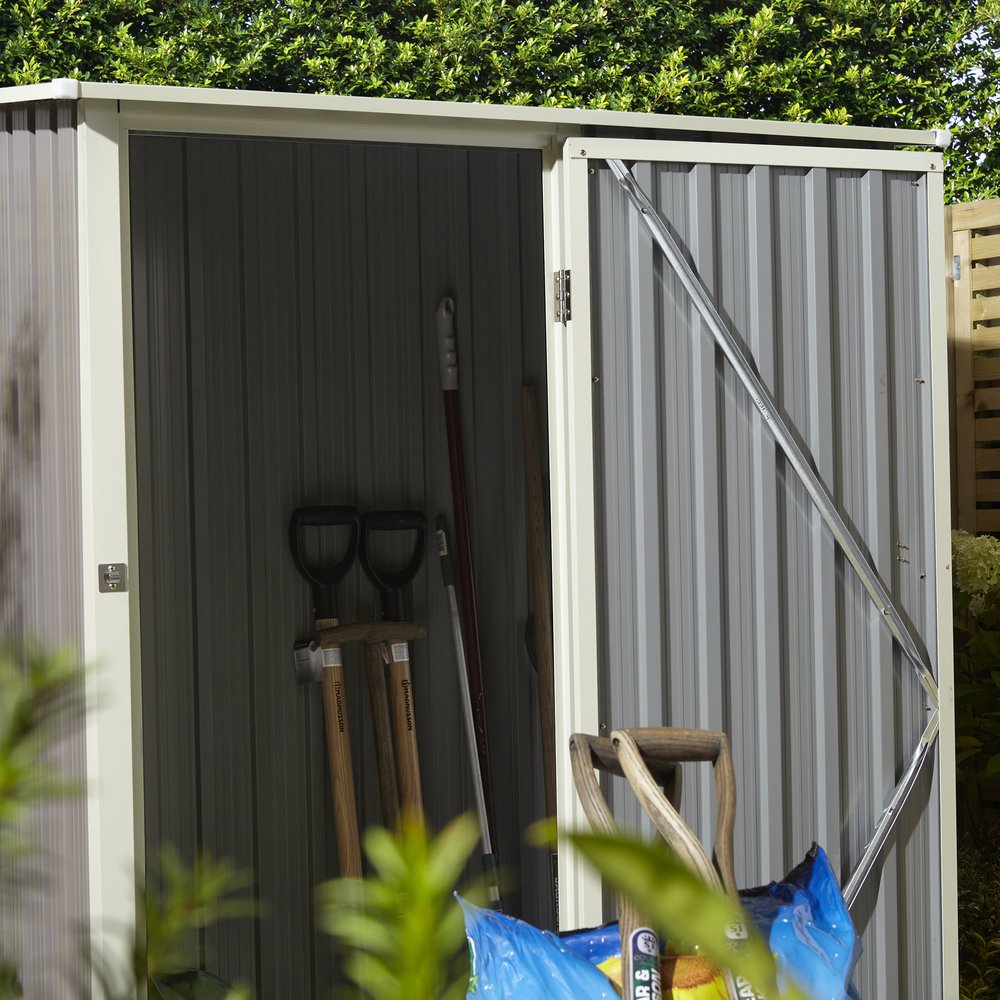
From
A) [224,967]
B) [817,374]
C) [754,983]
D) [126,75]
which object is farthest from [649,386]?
[126,75]

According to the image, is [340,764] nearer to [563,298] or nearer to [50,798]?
[563,298]

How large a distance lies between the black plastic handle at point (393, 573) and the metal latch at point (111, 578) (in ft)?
4.08

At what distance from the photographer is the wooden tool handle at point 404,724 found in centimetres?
351

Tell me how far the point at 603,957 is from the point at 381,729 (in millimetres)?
1940

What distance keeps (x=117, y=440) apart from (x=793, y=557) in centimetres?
145

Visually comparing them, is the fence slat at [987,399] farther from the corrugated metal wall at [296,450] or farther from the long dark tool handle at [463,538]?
the long dark tool handle at [463,538]

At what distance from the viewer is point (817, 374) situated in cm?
276

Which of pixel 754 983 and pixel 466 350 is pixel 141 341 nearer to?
pixel 466 350

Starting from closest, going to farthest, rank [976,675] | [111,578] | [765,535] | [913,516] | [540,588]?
[111,578]
[765,535]
[913,516]
[540,588]
[976,675]

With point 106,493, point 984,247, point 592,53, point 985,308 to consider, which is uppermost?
point 592,53

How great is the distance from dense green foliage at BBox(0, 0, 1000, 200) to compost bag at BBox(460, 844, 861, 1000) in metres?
4.28

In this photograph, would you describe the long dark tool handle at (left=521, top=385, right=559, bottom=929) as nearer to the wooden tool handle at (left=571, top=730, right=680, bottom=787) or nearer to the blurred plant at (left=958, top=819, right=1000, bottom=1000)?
the blurred plant at (left=958, top=819, right=1000, bottom=1000)

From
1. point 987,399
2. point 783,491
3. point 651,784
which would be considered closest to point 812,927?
point 651,784

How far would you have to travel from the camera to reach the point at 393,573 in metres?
3.64
